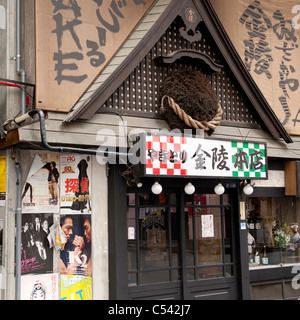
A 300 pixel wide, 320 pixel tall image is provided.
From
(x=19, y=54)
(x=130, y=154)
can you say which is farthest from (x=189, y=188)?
(x=19, y=54)

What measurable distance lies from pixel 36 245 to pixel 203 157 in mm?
3100

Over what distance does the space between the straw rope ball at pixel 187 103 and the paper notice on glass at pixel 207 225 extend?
171cm

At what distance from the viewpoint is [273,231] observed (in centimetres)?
928

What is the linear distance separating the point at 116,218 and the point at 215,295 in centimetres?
265

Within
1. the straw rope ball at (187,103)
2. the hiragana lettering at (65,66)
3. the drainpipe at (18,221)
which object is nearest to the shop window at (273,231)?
the straw rope ball at (187,103)

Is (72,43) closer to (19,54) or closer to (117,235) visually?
(19,54)

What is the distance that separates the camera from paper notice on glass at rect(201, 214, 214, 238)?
8102 millimetres

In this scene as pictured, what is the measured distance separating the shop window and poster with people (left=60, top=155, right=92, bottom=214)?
12.3 feet

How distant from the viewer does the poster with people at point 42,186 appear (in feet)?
21.4

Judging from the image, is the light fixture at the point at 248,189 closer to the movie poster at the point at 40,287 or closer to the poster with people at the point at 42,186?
the poster with people at the point at 42,186

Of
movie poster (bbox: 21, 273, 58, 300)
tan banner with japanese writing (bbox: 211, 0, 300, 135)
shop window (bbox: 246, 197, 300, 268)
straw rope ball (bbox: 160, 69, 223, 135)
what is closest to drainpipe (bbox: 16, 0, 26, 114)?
straw rope ball (bbox: 160, 69, 223, 135)
